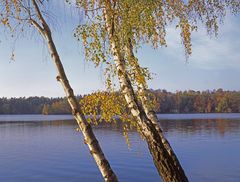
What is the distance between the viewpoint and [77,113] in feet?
20.0

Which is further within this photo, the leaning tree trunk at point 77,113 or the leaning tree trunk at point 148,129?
the leaning tree trunk at point 148,129

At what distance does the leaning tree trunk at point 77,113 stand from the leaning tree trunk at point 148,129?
1787mm

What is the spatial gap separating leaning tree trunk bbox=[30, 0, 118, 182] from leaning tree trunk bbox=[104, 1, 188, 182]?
1.79 metres

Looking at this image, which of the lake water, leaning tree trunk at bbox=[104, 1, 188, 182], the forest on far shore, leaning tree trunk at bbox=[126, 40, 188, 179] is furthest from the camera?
the forest on far shore

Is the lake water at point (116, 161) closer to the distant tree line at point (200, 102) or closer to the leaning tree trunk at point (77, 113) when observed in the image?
the leaning tree trunk at point (77, 113)

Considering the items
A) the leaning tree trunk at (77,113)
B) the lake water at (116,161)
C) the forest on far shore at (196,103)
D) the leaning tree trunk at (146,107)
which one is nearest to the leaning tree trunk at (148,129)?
the leaning tree trunk at (146,107)

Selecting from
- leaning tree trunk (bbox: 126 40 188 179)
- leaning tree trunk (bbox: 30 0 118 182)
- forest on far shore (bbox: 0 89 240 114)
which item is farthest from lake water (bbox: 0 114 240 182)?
forest on far shore (bbox: 0 89 240 114)

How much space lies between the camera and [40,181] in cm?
2455

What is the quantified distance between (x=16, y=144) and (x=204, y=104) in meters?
135

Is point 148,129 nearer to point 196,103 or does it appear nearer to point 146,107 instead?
point 146,107

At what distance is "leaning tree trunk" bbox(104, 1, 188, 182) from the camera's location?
25.5 feet

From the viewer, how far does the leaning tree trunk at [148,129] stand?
7.79 m

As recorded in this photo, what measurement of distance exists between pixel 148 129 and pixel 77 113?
2306 millimetres

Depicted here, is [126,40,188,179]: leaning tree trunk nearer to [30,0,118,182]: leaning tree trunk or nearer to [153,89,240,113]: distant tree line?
[30,0,118,182]: leaning tree trunk
